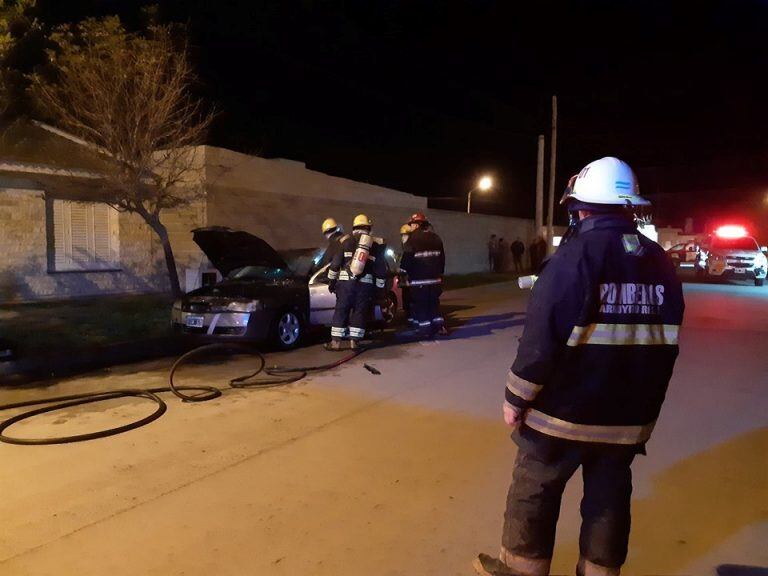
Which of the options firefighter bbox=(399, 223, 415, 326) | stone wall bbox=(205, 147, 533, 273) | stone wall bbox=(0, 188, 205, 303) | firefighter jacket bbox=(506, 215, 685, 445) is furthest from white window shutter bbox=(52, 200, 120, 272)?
firefighter jacket bbox=(506, 215, 685, 445)

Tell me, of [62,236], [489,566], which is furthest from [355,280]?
[62,236]

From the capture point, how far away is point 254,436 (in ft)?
17.3

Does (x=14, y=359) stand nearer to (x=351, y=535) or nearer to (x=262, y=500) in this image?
(x=262, y=500)

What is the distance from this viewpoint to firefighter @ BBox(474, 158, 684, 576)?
251 centimetres

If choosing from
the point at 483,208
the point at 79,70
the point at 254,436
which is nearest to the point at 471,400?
the point at 254,436

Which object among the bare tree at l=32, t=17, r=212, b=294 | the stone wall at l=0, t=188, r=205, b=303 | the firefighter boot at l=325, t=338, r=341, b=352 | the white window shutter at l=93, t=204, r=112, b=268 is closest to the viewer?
the firefighter boot at l=325, t=338, r=341, b=352

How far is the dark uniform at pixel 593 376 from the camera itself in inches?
98.6

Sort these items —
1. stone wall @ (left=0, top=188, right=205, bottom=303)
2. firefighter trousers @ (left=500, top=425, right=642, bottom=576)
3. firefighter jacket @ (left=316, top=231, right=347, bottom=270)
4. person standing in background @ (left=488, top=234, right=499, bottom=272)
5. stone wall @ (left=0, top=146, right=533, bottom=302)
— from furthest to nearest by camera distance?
person standing in background @ (left=488, top=234, right=499, bottom=272) < stone wall @ (left=0, top=146, right=533, bottom=302) < stone wall @ (left=0, top=188, right=205, bottom=303) < firefighter jacket @ (left=316, top=231, right=347, bottom=270) < firefighter trousers @ (left=500, top=425, right=642, bottom=576)

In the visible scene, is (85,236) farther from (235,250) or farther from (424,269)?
(424,269)

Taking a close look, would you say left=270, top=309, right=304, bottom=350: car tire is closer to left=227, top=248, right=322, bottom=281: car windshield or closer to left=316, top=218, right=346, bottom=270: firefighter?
left=227, top=248, right=322, bottom=281: car windshield

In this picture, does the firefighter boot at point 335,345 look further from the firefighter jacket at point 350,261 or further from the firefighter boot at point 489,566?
the firefighter boot at point 489,566

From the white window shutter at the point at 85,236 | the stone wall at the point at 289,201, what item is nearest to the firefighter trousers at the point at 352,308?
the stone wall at the point at 289,201

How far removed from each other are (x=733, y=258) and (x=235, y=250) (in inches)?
711

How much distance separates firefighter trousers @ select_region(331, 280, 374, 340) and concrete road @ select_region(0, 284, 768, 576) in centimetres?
160
